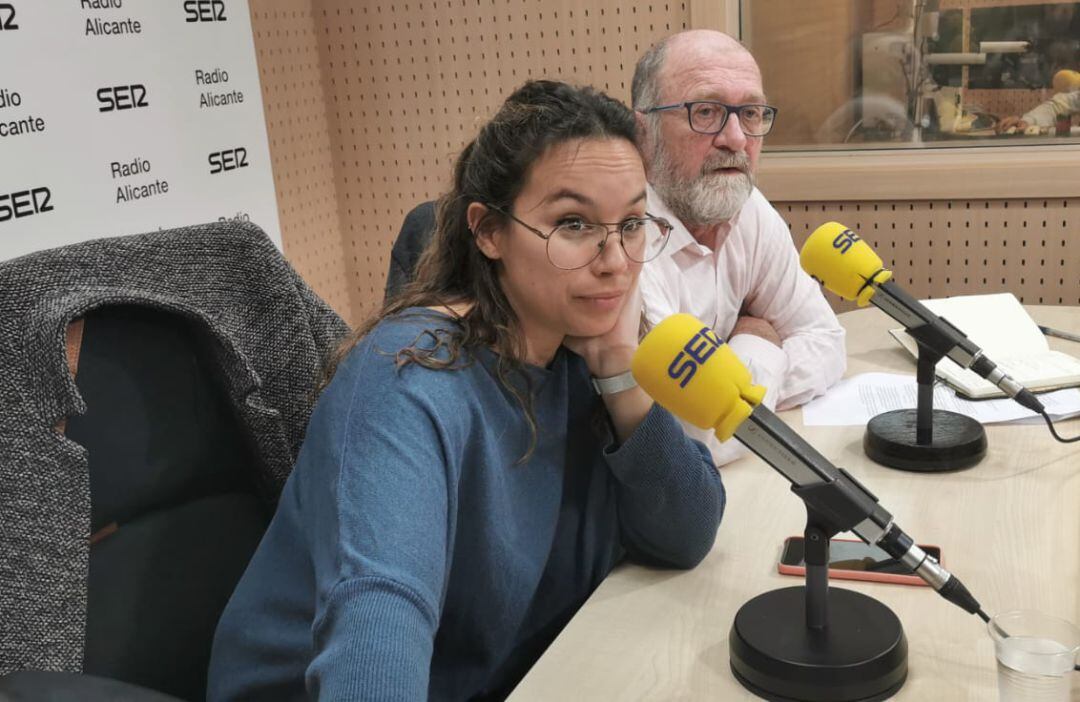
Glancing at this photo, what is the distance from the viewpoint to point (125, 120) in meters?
2.41

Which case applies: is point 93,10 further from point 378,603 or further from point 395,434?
point 378,603

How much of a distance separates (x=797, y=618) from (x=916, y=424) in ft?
1.99

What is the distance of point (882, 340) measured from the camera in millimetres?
2221

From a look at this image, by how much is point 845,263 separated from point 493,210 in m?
0.55

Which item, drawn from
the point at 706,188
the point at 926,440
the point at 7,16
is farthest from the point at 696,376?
the point at 7,16

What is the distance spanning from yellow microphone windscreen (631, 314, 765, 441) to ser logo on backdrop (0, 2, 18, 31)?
5.53 feet

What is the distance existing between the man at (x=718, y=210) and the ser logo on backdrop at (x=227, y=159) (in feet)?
3.91

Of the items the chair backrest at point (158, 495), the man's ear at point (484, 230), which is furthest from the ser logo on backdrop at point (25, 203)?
the man's ear at point (484, 230)

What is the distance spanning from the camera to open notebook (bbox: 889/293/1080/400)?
5.93ft

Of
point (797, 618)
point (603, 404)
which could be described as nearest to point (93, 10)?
point (603, 404)

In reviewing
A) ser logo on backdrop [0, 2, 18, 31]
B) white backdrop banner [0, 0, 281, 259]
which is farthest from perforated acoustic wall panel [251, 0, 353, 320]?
ser logo on backdrop [0, 2, 18, 31]

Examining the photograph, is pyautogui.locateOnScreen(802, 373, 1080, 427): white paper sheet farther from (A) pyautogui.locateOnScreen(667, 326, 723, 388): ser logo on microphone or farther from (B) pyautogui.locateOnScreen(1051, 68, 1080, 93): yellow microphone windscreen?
(B) pyautogui.locateOnScreen(1051, 68, 1080, 93): yellow microphone windscreen

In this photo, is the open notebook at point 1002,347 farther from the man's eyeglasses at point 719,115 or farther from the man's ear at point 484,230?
the man's ear at point 484,230

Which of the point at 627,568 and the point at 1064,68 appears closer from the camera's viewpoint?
the point at 627,568
